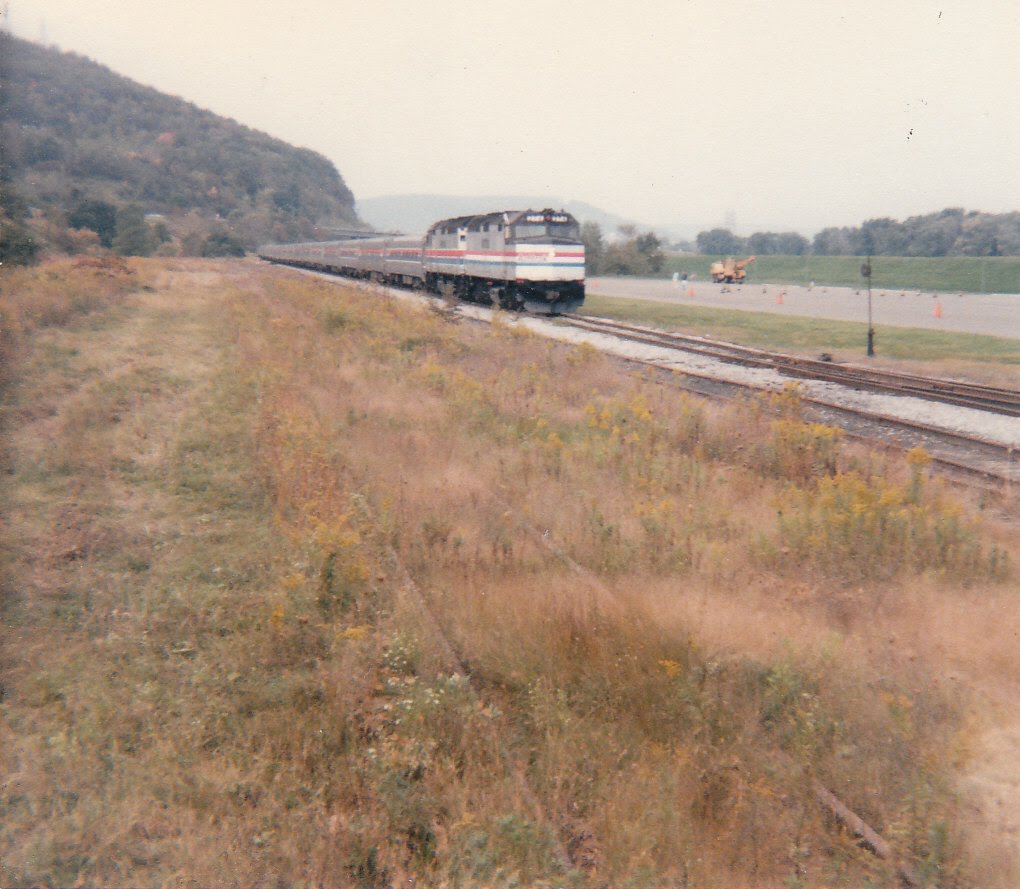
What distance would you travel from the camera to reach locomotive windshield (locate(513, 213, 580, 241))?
24531 mm

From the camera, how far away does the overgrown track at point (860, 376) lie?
13.1 m

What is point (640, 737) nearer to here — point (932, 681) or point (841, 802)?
point (841, 802)

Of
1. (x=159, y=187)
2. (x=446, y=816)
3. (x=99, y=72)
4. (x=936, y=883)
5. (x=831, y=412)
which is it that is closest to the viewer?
(x=936, y=883)

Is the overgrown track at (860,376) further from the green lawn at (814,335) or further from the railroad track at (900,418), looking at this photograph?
the green lawn at (814,335)

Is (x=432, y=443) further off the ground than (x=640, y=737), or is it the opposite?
(x=432, y=443)

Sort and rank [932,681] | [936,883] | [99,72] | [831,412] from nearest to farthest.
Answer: [936,883] → [932,681] → [831,412] → [99,72]

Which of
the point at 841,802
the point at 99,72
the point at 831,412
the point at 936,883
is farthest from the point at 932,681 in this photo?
the point at 99,72

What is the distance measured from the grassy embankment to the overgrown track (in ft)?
16.0

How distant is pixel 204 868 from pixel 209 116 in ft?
458

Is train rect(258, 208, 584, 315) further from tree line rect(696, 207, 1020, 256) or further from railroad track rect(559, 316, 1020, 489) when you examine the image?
tree line rect(696, 207, 1020, 256)

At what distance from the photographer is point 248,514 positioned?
762 centimetres

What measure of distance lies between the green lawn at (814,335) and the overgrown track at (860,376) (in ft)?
7.06

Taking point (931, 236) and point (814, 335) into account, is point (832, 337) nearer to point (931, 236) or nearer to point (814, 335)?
point (814, 335)

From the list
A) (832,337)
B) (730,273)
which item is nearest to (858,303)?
(832,337)
